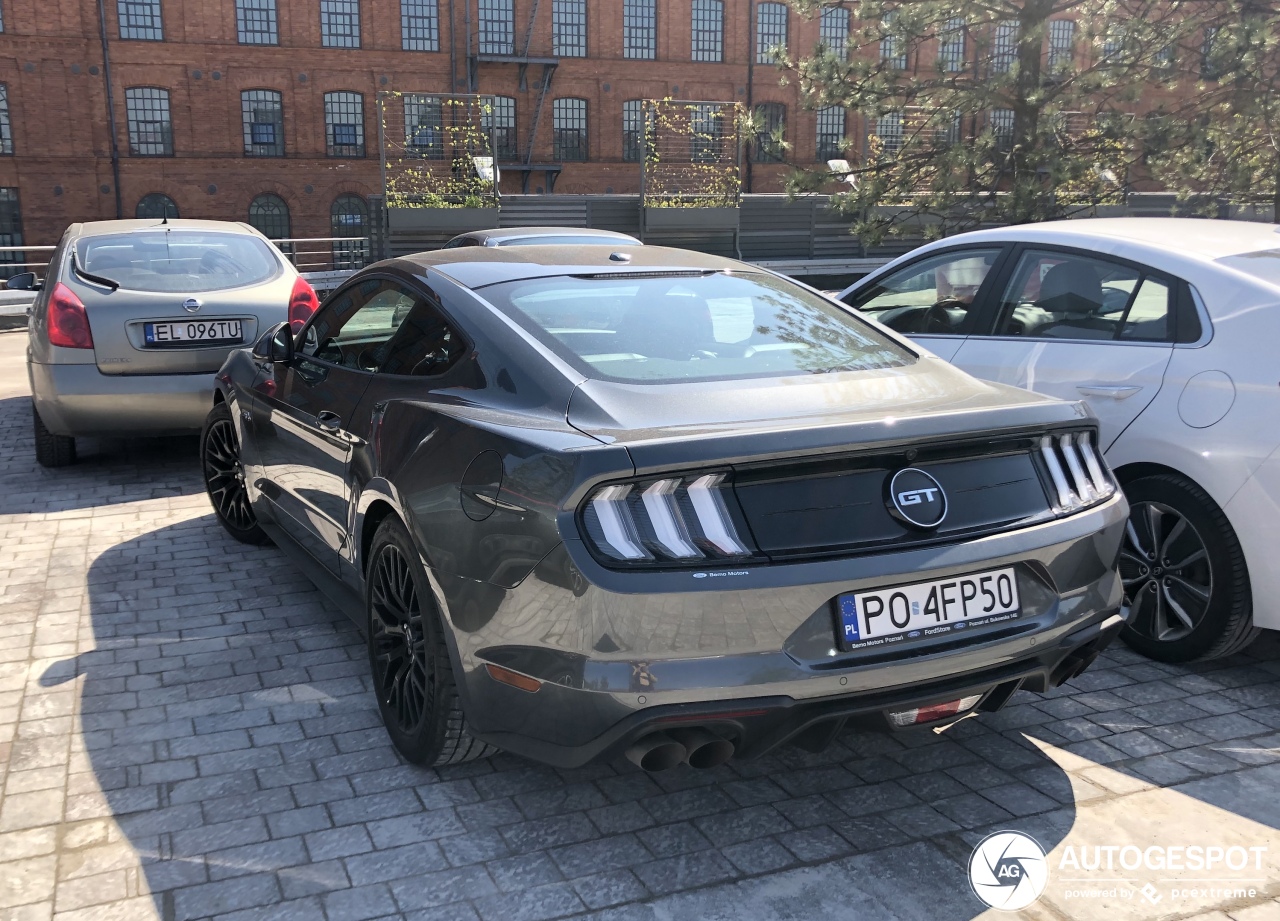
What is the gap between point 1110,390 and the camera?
4.53 metres

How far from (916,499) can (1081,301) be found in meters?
2.39

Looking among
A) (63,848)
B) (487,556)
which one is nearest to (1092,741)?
(487,556)

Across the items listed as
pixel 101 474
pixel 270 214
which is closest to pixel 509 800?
pixel 101 474

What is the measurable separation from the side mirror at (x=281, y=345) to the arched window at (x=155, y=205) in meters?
39.8

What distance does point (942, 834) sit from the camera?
3.16 meters

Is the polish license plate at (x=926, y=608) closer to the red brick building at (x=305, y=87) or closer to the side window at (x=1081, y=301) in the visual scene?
the side window at (x=1081, y=301)

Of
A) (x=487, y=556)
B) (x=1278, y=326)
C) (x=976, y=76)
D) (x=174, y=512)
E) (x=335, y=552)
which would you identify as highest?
(x=976, y=76)

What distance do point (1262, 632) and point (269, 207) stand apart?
42261 millimetres

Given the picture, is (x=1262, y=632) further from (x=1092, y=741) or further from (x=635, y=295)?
(x=635, y=295)

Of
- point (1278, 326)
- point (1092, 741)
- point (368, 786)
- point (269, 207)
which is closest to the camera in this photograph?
point (368, 786)

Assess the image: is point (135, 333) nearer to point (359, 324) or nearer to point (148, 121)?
point (359, 324)

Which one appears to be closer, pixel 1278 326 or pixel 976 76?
pixel 1278 326

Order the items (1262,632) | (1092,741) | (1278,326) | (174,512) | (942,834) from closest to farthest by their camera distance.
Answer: (942,834) → (1092,741) → (1278,326) → (1262,632) → (174,512)

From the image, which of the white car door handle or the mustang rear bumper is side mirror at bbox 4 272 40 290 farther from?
the white car door handle
